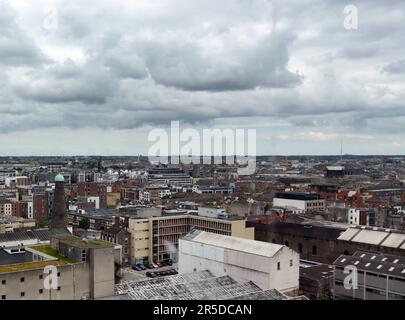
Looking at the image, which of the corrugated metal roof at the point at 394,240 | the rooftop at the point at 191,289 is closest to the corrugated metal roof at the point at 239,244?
the rooftop at the point at 191,289

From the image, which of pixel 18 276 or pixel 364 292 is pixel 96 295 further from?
pixel 364 292

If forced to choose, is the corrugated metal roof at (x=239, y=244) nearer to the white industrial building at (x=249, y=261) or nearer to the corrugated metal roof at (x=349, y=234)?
the white industrial building at (x=249, y=261)

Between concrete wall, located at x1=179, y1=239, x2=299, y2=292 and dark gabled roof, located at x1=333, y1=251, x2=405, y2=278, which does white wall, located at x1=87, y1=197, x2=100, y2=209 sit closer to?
concrete wall, located at x1=179, y1=239, x2=299, y2=292

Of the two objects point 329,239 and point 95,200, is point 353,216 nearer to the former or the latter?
point 329,239

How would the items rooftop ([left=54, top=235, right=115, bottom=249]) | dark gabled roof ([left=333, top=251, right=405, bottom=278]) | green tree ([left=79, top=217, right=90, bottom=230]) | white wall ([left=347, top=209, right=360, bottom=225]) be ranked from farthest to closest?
white wall ([left=347, top=209, right=360, bottom=225]), green tree ([left=79, top=217, right=90, bottom=230]), dark gabled roof ([left=333, top=251, right=405, bottom=278]), rooftop ([left=54, top=235, right=115, bottom=249])

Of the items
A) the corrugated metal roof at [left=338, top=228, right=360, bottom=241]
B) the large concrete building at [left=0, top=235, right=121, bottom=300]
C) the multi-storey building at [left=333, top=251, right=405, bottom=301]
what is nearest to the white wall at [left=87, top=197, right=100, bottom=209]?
the corrugated metal roof at [left=338, top=228, right=360, bottom=241]
